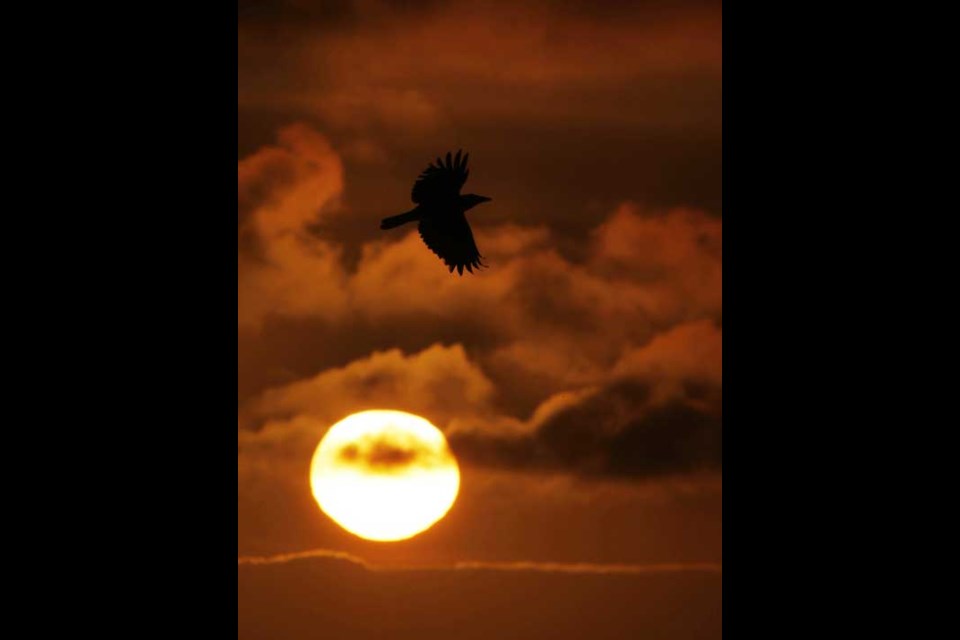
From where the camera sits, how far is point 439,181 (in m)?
16.1

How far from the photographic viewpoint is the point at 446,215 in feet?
53.6

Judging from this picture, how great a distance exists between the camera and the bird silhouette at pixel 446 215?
1608 centimetres

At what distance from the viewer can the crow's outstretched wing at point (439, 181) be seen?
52.7 ft

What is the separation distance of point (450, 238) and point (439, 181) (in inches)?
28.0

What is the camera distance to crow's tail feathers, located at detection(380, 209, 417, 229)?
1605cm

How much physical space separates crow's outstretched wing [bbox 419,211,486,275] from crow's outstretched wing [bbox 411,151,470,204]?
268 millimetres

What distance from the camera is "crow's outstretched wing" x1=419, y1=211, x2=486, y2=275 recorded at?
16.3 meters

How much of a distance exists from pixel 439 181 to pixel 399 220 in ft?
1.95

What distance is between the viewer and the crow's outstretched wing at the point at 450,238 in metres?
16.3

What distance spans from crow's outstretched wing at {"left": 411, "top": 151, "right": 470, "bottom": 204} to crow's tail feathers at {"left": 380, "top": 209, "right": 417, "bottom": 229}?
6.1 inches

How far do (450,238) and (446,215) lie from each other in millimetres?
289
